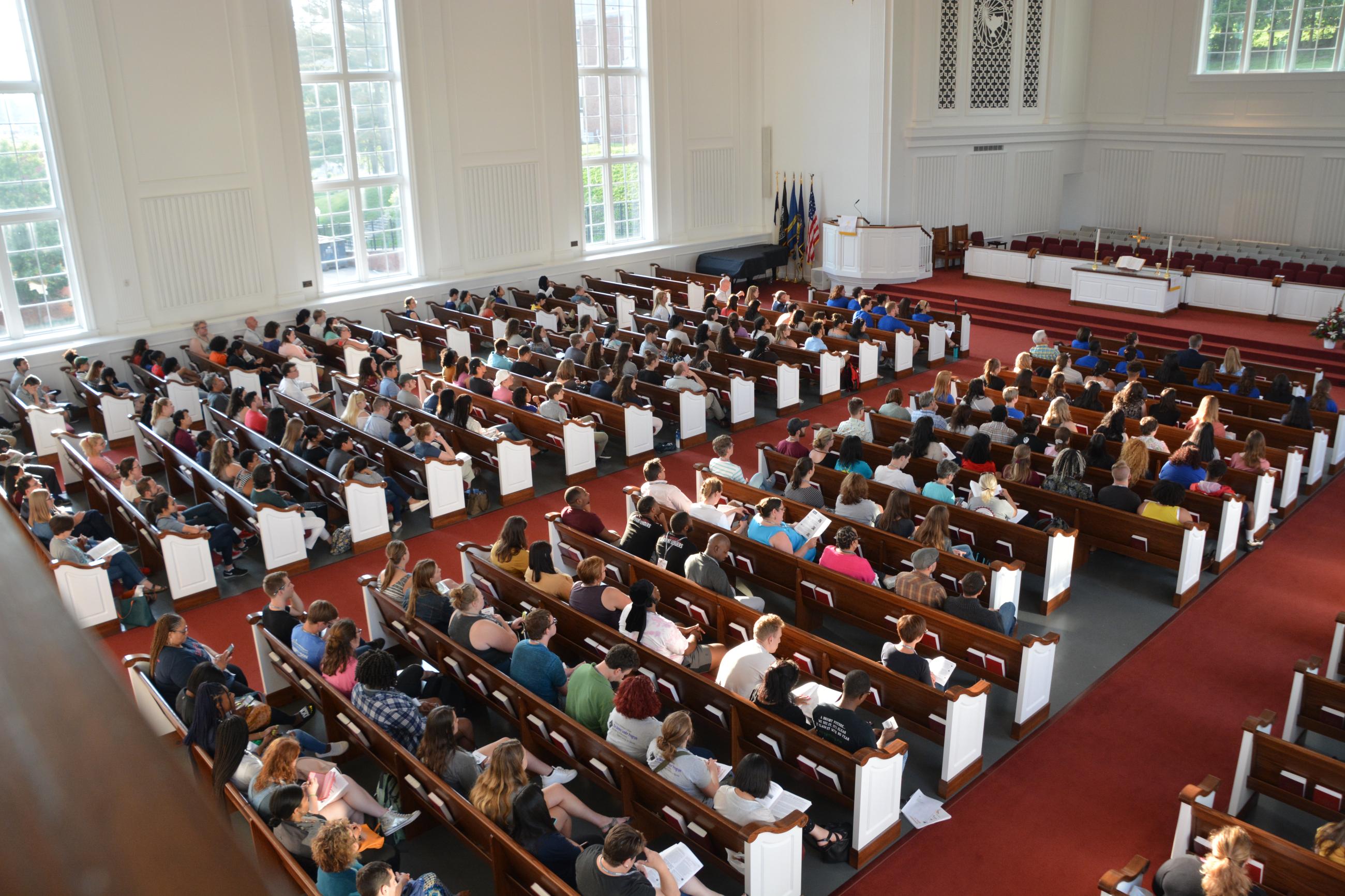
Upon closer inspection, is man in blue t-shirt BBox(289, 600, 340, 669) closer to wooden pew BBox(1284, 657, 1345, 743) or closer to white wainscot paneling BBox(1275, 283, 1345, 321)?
wooden pew BBox(1284, 657, 1345, 743)

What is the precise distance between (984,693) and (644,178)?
16.5m

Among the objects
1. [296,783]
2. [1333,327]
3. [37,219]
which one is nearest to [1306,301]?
[1333,327]

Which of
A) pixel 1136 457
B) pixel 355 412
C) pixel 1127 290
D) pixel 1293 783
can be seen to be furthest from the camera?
pixel 1127 290

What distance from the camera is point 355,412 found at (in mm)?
10930

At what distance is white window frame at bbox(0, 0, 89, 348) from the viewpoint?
13312mm

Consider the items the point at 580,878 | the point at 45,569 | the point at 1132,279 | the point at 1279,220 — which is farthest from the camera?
the point at 1279,220

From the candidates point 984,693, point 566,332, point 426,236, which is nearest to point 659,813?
point 984,693

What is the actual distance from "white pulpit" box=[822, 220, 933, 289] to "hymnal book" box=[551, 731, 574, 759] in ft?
50.9

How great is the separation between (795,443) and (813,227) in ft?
40.8

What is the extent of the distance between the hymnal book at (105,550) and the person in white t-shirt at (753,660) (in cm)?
539

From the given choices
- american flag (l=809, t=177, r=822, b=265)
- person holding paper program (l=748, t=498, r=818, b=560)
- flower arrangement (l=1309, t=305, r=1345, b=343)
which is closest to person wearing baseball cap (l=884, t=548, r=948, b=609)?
person holding paper program (l=748, t=498, r=818, b=560)

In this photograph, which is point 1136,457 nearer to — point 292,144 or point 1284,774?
point 1284,774

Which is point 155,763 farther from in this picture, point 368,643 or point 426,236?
point 426,236

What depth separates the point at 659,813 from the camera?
5.46m
